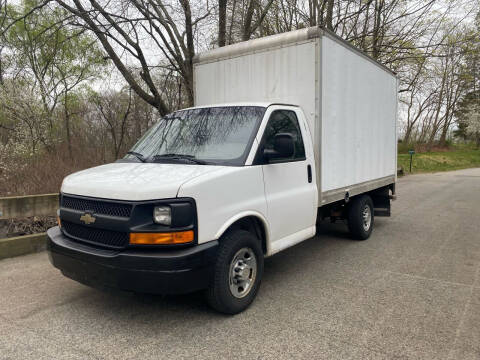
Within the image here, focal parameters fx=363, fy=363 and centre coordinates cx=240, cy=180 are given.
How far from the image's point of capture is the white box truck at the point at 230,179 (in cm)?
310

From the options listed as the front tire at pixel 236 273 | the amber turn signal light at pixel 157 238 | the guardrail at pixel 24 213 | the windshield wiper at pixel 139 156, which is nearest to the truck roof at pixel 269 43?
the windshield wiper at pixel 139 156

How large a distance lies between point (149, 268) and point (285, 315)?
1482 millimetres

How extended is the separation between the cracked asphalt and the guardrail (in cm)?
25

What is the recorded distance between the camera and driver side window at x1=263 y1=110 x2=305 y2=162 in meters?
4.11

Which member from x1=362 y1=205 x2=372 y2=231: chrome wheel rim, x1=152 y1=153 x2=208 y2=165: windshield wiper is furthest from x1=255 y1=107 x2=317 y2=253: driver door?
x1=362 y1=205 x2=372 y2=231: chrome wheel rim

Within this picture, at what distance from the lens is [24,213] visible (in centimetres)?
Answer: 590

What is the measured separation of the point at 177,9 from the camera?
10812 mm

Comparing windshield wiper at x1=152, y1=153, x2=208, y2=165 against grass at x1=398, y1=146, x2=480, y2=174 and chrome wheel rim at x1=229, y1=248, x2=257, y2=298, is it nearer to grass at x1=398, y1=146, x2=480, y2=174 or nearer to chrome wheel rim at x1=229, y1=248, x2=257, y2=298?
chrome wheel rim at x1=229, y1=248, x2=257, y2=298

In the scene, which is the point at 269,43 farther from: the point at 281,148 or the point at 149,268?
the point at 149,268

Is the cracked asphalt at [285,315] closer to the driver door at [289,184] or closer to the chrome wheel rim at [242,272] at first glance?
the chrome wheel rim at [242,272]

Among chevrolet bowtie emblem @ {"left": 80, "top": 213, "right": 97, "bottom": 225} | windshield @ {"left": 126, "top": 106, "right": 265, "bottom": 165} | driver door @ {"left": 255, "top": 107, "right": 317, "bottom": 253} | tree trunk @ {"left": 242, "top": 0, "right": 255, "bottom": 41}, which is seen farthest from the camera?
tree trunk @ {"left": 242, "top": 0, "right": 255, "bottom": 41}

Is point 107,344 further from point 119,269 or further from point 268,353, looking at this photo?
point 268,353

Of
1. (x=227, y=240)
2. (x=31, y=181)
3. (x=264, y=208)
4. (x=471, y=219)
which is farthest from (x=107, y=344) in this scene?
(x=471, y=219)

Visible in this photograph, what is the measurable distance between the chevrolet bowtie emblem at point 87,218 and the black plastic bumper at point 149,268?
0.25 m
